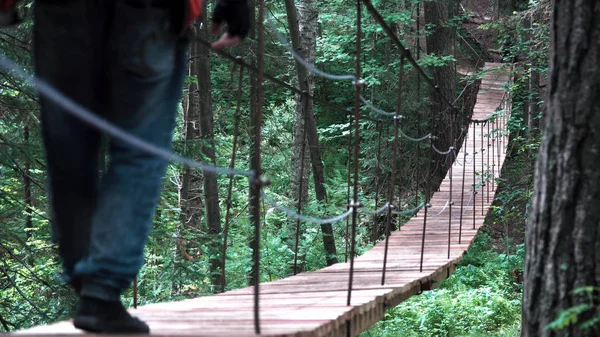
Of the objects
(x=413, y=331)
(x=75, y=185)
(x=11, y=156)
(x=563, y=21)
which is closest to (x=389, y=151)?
(x=413, y=331)

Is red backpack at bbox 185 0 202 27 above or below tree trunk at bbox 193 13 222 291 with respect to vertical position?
above

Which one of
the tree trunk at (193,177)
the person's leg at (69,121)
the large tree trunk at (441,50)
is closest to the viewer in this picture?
the person's leg at (69,121)

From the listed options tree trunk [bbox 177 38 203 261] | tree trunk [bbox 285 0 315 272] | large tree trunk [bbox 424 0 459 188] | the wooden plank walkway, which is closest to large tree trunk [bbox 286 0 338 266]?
tree trunk [bbox 285 0 315 272]

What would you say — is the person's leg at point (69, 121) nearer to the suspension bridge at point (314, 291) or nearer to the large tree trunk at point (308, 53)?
the suspension bridge at point (314, 291)

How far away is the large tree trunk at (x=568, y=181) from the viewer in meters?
1.96

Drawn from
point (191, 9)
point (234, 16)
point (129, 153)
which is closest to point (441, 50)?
point (234, 16)

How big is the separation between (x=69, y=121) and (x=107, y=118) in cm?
10

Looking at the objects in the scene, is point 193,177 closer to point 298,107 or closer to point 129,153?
point 298,107

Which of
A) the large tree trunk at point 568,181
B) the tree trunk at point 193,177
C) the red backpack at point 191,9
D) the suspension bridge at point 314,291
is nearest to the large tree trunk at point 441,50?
the tree trunk at point 193,177

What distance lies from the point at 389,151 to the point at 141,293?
5.22 metres

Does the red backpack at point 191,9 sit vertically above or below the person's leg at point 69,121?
above

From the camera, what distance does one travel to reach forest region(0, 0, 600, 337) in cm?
201

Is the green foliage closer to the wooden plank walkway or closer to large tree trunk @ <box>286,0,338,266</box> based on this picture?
large tree trunk @ <box>286,0,338,266</box>

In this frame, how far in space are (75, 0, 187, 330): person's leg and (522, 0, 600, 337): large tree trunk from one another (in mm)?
1061
